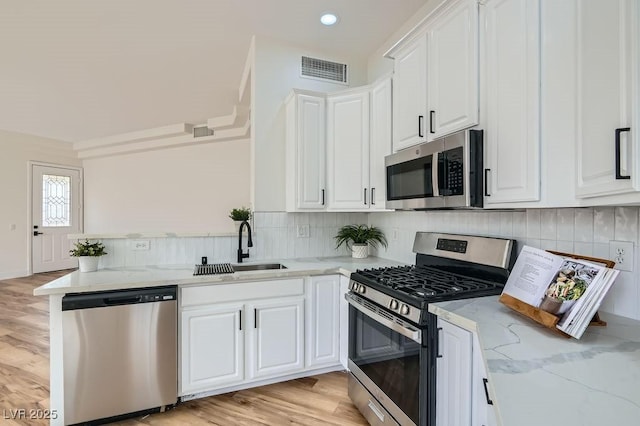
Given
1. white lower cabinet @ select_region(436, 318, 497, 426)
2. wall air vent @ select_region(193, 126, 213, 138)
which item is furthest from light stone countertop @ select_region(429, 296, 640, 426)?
wall air vent @ select_region(193, 126, 213, 138)

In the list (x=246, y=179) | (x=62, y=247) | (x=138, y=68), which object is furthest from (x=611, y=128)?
(x=62, y=247)

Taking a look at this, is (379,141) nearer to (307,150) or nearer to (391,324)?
(307,150)

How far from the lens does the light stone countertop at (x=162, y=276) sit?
1.93 m

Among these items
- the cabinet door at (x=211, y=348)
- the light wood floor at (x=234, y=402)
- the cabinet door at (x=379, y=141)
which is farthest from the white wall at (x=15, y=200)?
the cabinet door at (x=379, y=141)

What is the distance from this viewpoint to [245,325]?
7.59 ft

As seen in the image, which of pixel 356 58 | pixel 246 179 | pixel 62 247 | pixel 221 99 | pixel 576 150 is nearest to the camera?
pixel 576 150

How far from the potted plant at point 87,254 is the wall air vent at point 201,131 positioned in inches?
154

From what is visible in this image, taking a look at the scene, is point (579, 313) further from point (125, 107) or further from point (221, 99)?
point (125, 107)

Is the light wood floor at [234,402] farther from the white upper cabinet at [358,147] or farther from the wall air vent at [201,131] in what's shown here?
the wall air vent at [201,131]

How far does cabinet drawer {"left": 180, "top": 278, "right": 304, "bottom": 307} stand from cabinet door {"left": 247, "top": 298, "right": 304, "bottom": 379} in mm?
73

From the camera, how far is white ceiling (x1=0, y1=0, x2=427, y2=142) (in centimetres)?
251

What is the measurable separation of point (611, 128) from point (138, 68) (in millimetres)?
4119

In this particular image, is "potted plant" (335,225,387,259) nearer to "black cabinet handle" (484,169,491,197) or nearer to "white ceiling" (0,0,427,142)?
"black cabinet handle" (484,169,491,197)

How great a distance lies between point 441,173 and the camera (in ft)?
5.81
